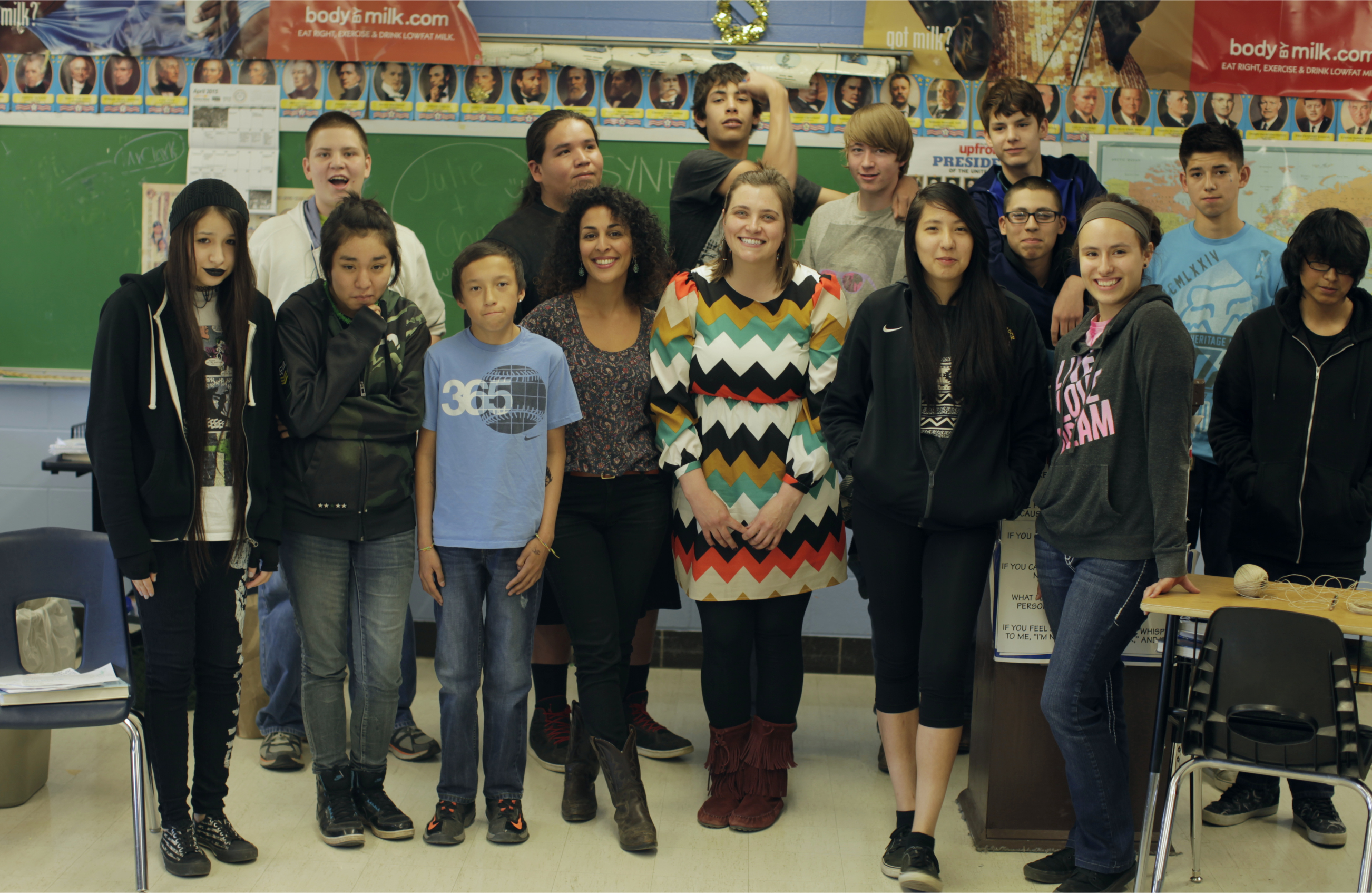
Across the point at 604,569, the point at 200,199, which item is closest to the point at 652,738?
the point at 604,569

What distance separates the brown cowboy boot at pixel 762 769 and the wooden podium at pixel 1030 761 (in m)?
0.51

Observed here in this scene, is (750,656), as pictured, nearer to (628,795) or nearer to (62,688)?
(628,795)

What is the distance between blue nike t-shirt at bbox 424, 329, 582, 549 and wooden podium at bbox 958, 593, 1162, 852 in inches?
47.6

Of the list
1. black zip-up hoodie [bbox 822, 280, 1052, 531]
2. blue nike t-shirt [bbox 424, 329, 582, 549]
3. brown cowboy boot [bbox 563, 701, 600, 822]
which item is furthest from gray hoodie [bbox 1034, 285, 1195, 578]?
brown cowboy boot [bbox 563, 701, 600, 822]

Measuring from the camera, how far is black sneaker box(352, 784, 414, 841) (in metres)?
2.49

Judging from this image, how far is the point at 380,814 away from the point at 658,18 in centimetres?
285

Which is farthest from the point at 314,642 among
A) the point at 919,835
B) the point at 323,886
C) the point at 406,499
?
the point at 919,835

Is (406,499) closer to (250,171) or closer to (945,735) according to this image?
(945,735)

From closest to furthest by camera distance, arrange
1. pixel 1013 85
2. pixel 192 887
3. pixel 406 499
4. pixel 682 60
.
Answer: pixel 192 887 → pixel 406 499 → pixel 1013 85 → pixel 682 60

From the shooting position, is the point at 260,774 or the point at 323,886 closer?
A: the point at 323,886

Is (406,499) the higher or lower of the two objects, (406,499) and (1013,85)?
the lower

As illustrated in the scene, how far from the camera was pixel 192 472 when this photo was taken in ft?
7.14

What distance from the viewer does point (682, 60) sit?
12.2ft

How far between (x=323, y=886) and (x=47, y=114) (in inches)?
123
